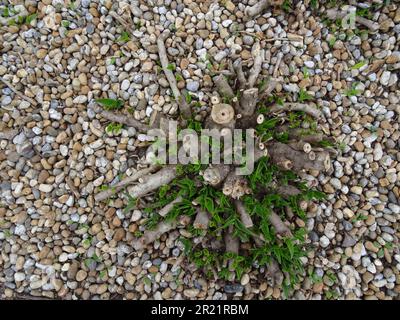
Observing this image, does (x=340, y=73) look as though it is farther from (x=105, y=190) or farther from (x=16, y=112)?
(x=16, y=112)

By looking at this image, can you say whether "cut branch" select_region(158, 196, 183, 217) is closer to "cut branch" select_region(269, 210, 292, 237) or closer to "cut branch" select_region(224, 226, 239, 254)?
"cut branch" select_region(224, 226, 239, 254)

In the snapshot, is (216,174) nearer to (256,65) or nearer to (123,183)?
(123,183)

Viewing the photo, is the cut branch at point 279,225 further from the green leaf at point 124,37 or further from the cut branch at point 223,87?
the green leaf at point 124,37

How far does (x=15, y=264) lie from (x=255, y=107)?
6.76ft

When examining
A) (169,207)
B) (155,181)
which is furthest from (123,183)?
(169,207)

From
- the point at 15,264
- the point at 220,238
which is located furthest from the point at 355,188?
the point at 15,264

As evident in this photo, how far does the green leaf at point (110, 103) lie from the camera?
105 inches

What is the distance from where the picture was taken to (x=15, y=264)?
8.79 feet

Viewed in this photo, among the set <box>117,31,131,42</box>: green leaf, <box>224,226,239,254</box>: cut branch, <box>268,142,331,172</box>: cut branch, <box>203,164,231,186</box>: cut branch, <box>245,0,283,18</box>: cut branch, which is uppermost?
<box>245,0,283,18</box>: cut branch

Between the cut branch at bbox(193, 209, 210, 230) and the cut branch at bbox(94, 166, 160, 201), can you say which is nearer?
the cut branch at bbox(193, 209, 210, 230)

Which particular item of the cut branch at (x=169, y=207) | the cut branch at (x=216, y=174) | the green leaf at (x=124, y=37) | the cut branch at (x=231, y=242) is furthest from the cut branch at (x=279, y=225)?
the green leaf at (x=124, y=37)

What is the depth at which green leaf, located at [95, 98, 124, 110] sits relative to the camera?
268cm

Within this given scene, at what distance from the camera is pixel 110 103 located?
2.68m

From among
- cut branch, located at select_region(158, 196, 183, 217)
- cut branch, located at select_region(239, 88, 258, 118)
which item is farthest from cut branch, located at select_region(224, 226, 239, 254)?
cut branch, located at select_region(239, 88, 258, 118)
